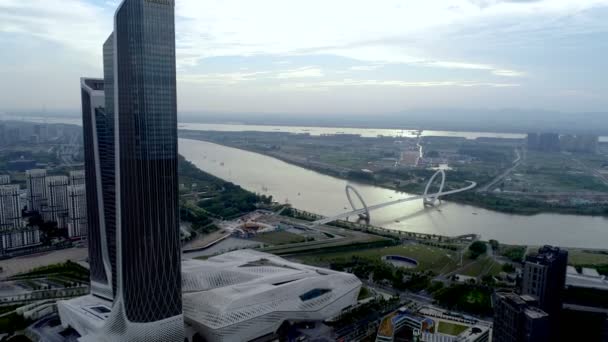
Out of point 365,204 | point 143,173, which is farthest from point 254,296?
point 365,204

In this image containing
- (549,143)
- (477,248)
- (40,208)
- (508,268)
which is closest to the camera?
(508,268)

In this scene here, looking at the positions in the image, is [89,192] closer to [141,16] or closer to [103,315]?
[103,315]

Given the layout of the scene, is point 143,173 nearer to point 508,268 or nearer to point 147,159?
point 147,159

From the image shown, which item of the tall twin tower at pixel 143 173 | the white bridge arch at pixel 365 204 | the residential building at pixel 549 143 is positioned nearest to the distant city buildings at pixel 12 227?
the tall twin tower at pixel 143 173

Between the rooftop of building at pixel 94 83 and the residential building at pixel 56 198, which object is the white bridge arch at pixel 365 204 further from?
the rooftop of building at pixel 94 83

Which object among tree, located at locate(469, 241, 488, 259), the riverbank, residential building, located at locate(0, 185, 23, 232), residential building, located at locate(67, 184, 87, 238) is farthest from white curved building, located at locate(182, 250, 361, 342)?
the riverbank
